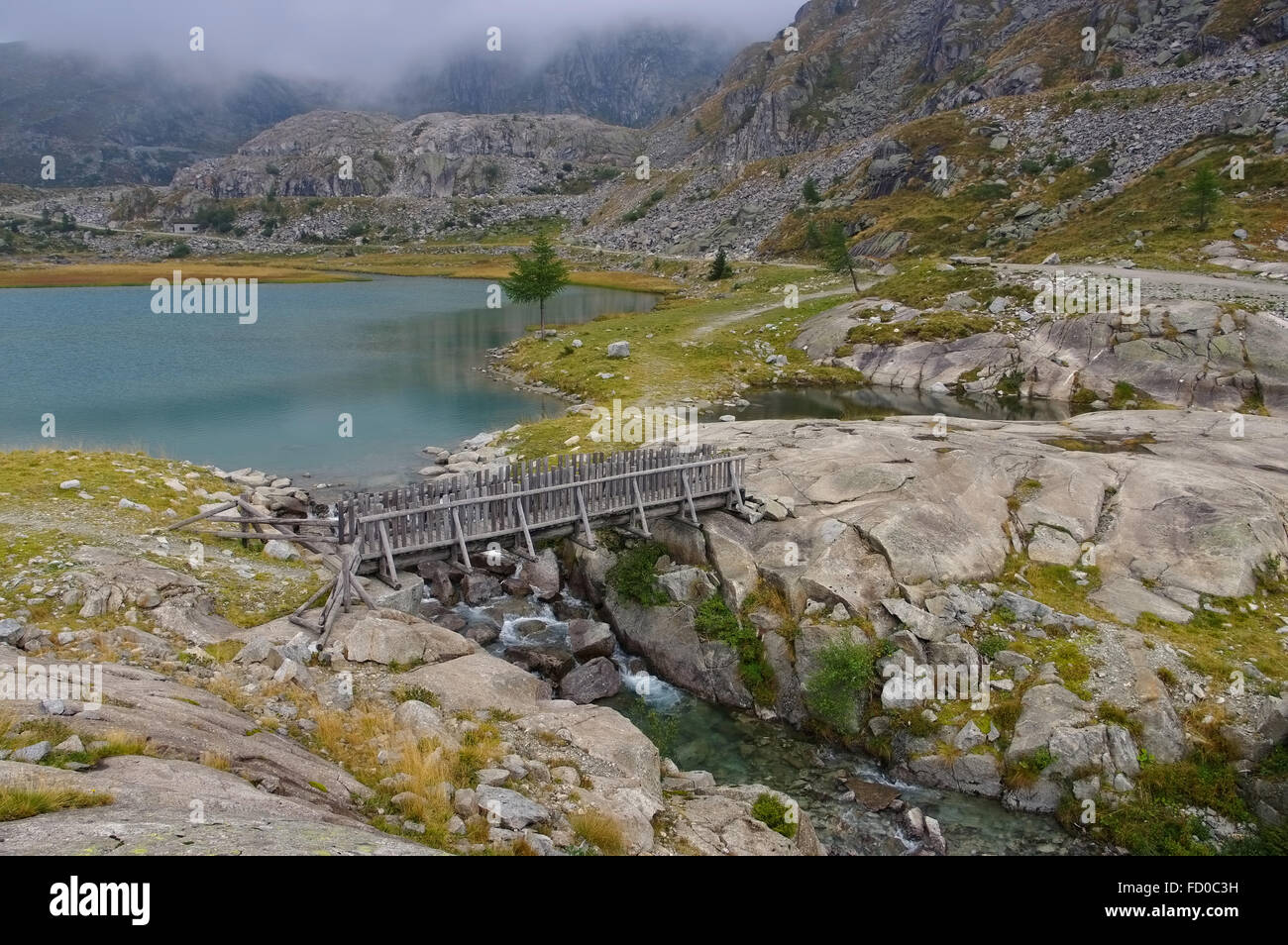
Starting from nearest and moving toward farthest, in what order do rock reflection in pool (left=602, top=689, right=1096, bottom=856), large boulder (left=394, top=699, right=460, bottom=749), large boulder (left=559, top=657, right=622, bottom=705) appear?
large boulder (left=394, top=699, right=460, bottom=749) < rock reflection in pool (left=602, top=689, right=1096, bottom=856) < large boulder (left=559, top=657, right=622, bottom=705)

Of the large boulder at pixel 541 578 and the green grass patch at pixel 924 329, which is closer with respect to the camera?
the large boulder at pixel 541 578

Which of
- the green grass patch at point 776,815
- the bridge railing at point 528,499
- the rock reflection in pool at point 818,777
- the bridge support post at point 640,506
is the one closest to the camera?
the green grass patch at point 776,815

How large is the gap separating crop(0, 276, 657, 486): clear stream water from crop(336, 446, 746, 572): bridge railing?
16.2 m

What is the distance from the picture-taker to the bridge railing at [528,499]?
23.0 metres

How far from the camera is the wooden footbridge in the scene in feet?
74.3

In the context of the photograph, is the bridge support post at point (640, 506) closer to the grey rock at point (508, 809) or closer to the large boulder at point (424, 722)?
the large boulder at point (424, 722)

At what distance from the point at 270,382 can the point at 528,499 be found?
145ft

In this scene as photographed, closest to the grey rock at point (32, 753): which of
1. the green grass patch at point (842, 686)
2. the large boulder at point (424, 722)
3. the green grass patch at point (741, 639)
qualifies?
the large boulder at point (424, 722)

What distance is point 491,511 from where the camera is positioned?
25344 millimetres

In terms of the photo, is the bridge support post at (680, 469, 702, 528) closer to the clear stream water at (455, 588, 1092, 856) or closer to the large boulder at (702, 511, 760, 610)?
the large boulder at (702, 511, 760, 610)

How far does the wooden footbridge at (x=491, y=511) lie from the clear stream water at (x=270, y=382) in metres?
16.0

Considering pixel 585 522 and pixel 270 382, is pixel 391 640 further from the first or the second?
pixel 270 382

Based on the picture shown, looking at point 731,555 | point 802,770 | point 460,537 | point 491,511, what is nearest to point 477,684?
point 460,537

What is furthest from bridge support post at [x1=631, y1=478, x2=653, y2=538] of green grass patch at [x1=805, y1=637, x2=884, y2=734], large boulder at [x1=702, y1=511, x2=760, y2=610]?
green grass patch at [x1=805, y1=637, x2=884, y2=734]
